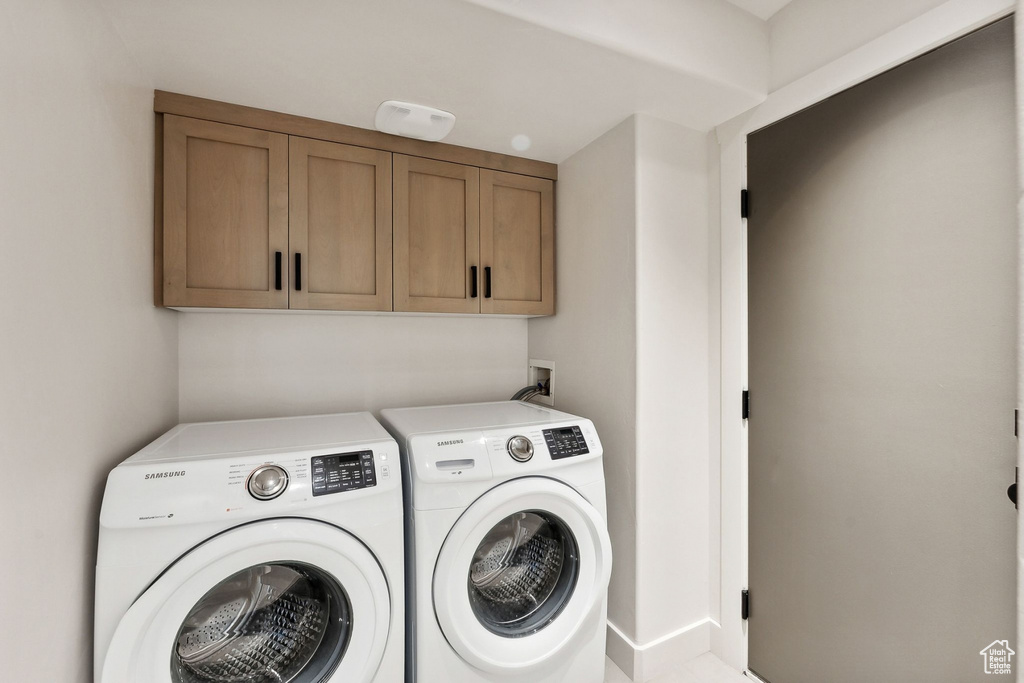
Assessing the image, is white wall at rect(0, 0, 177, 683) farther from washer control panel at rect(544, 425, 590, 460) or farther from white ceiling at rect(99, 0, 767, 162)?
washer control panel at rect(544, 425, 590, 460)

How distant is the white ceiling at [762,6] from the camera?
1.64 meters

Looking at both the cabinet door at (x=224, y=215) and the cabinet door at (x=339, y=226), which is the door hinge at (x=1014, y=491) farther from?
the cabinet door at (x=224, y=215)

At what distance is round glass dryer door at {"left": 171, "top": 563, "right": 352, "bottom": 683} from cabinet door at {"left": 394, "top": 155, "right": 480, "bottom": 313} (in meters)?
1.05

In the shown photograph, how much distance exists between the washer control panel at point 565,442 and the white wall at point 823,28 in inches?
56.9

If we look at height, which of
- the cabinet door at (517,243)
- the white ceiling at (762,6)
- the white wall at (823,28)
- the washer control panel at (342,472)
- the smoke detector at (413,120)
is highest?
the white ceiling at (762,6)

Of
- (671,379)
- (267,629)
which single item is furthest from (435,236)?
(267,629)

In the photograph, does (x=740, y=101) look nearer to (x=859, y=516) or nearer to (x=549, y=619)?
(x=859, y=516)

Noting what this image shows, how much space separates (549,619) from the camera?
1.60 meters

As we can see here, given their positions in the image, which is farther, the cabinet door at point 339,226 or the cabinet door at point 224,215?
the cabinet door at point 339,226

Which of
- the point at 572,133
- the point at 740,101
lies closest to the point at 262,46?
the point at 572,133

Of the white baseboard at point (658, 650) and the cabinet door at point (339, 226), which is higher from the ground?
the cabinet door at point (339, 226)

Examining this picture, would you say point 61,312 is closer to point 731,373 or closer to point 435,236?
point 435,236

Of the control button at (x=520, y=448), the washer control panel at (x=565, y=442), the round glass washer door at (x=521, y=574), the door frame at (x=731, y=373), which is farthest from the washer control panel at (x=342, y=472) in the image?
the door frame at (x=731, y=373)

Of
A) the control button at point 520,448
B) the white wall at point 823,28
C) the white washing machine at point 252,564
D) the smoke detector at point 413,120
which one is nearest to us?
the white washing machine at point 252,564
